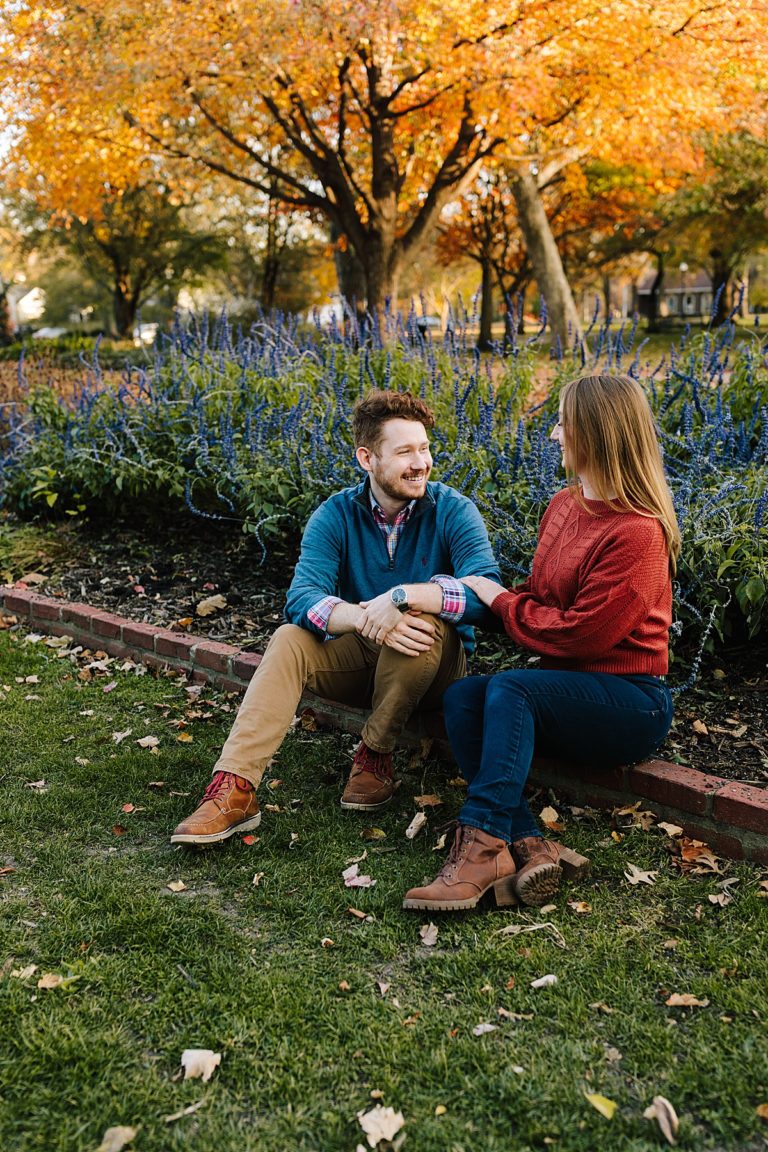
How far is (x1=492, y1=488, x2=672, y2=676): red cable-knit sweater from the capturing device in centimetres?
269

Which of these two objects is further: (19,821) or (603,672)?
(19,821)

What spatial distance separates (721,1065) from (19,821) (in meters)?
2.18

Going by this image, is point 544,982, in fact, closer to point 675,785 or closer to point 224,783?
point 675,785

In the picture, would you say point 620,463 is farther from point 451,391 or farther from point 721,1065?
point 451,391

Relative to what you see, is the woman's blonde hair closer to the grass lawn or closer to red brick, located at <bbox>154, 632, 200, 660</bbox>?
the grass lawn

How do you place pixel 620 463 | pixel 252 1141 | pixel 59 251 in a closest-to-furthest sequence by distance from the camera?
pixel 252 1141 → pixel 620 463 → pixel 59 251

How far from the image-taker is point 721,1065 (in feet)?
6.59

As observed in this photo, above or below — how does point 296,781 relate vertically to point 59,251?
below

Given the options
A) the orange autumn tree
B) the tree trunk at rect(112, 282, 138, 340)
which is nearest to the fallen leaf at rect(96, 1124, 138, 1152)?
the orange autumn tree

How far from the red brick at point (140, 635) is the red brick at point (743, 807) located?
267 centimetres

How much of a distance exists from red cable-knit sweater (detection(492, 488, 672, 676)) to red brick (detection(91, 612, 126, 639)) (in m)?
2.36

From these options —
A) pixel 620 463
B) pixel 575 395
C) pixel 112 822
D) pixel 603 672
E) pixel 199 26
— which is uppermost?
pixel 199 26

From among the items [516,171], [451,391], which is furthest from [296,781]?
[516,171]

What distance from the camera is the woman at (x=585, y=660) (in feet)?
8.65
